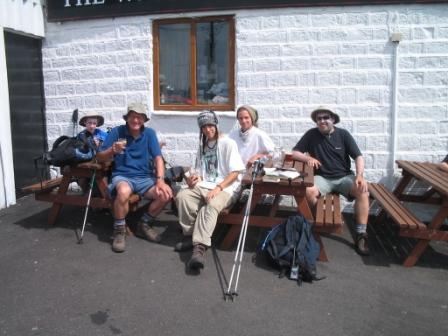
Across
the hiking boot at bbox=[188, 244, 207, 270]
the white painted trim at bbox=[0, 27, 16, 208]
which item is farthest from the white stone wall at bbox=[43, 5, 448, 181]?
the hiking boot at bbox=[188, 244, 207, 270]

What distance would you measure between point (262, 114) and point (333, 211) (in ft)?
6.20

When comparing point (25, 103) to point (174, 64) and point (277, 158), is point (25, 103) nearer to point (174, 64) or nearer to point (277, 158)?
point (174, 64)

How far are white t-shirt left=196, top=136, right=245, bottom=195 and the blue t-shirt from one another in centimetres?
65

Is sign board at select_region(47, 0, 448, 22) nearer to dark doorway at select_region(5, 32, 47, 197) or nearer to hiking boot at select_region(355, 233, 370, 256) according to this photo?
dark doorway at select_region(5, 32, 47, 197)

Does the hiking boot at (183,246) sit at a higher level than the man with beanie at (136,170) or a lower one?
lower

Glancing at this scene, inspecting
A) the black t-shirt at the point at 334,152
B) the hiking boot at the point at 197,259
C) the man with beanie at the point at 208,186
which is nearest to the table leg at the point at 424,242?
the black t-shirt at the point at 334,152

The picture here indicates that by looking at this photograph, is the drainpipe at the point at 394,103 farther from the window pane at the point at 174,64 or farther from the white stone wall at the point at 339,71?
the window pane at the point at 174,64

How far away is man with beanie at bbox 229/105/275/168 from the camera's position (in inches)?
195

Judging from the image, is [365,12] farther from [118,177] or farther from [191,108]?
[118,177]

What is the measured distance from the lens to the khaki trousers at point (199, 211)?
4125mm

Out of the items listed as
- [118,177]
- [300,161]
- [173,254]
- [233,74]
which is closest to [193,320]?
[173,254]

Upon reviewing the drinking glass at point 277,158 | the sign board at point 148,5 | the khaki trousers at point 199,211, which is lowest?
the khaki trousers at point 199,211

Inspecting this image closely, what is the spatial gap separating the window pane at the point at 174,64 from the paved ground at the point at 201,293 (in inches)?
85.7

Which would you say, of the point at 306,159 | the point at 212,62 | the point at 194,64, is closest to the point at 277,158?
the point at 306,159
